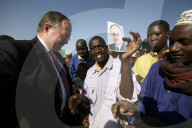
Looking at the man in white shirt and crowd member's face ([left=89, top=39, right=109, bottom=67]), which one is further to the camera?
crowd member's face ([left=89, top=39, right=109, bottom=67])

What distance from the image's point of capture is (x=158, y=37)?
7.89 feet

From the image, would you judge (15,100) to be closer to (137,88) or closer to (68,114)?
(68,114)

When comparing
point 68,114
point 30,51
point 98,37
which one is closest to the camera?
point 30,51

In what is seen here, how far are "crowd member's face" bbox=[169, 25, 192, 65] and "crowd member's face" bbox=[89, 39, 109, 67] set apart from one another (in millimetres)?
1468

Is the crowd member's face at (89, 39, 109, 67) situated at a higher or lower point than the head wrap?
lower

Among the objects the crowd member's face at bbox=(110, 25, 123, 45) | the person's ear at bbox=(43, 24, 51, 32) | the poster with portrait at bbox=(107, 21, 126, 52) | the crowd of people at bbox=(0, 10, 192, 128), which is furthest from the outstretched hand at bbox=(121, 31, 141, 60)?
the person's ear at bbox=(43, 24, 51, 32)

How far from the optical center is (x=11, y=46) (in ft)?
4.16

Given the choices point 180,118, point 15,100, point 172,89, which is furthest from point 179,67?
point 15,100

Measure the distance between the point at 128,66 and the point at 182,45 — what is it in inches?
25.0

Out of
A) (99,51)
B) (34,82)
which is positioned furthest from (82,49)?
(34,82)

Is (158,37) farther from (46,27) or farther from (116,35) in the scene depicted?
(46,27)

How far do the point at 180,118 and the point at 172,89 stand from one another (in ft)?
0.95

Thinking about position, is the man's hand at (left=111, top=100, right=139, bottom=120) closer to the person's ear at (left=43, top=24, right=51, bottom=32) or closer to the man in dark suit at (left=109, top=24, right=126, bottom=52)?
the man in dark suit at (left=109, top=24, right=126, bottom=52)

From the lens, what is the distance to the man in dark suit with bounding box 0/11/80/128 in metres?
1.20
